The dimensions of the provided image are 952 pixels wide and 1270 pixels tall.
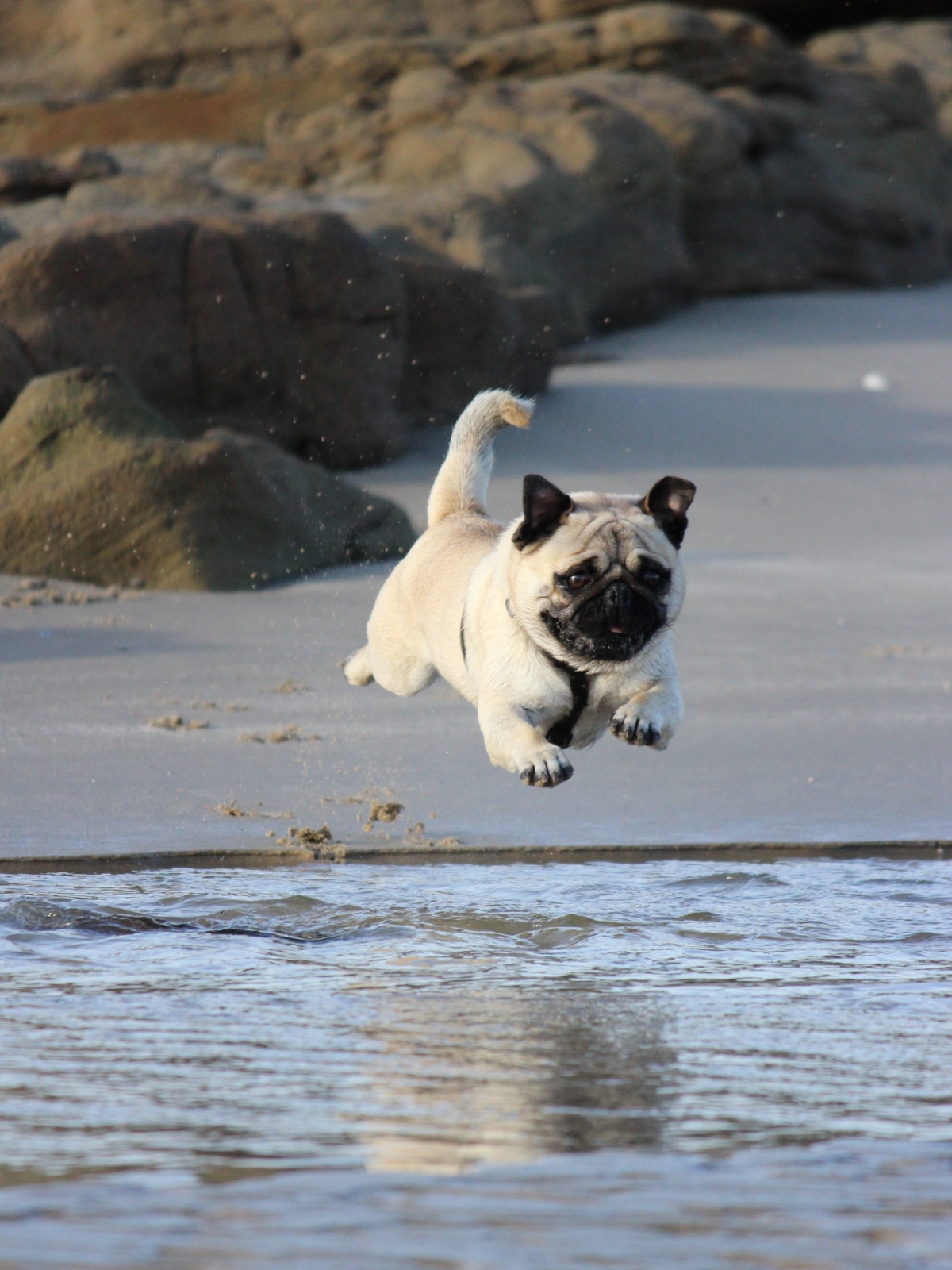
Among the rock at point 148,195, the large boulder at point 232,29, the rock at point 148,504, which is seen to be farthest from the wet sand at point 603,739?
the large boulder at point 232,29

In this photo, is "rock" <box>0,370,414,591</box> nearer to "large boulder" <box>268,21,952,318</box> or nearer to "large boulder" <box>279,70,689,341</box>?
"large boulder" <box>268,21,952,318</box>

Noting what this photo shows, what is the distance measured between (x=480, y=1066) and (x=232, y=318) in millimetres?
10354

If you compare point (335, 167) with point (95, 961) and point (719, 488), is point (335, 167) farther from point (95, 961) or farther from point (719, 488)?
point (95, 961)

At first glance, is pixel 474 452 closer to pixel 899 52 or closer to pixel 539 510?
pixel 539 510

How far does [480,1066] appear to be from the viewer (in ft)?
12.5

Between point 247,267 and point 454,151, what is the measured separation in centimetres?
501

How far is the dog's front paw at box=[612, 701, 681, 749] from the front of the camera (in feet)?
15.0

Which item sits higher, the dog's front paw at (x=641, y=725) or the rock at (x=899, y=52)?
the rock at (x=899, y=52)

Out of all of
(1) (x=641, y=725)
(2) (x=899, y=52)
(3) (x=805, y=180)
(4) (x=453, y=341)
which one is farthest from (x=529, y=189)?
(1) (x=641, y=725)

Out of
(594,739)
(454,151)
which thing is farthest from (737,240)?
(594,739)

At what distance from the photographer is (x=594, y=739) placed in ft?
17.1

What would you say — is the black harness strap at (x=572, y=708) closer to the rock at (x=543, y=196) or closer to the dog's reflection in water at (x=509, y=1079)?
the dog's reflection in water at (x=509, y=1079)

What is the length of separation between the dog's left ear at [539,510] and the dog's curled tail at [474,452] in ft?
2.92

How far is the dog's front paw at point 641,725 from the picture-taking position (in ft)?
15.0
